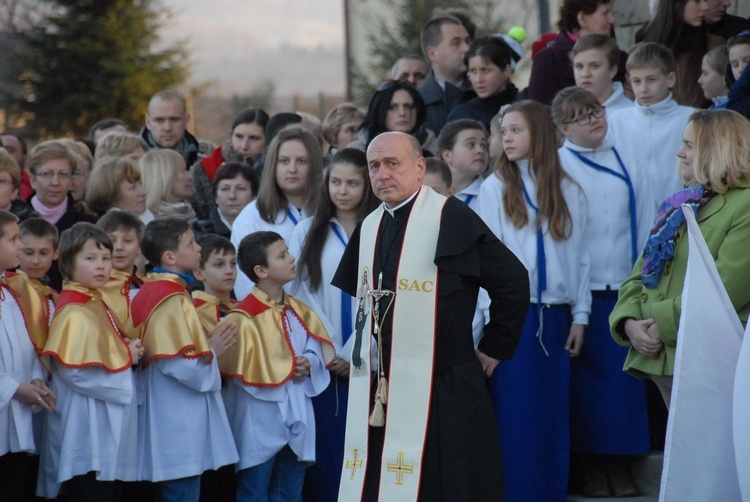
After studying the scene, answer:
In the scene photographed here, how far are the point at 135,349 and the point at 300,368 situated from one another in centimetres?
87

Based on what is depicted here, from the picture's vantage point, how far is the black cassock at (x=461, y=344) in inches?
198

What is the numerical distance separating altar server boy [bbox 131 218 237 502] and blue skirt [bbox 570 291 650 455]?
6.52 ft

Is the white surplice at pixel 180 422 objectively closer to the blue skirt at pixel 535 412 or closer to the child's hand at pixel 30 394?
the child's hand at pixel 30 394

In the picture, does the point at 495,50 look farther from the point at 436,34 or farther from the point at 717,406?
the point at 717,406

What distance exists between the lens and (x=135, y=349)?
5.96 m

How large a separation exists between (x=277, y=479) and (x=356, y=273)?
1469 mm

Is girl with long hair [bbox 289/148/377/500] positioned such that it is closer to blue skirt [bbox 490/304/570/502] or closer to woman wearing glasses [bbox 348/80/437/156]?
blue skirt [bbox 490/304/570/502]

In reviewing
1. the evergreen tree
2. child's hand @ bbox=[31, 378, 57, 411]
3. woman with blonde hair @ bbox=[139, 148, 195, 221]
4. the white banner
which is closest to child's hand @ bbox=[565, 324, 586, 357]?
the white banner

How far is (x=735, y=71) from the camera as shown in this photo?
23.6 feet

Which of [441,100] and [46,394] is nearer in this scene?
[46,394]

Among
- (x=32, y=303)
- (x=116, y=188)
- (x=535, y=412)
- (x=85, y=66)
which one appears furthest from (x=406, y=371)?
(x=85, y=66)

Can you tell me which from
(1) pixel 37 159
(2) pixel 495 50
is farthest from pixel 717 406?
(1) pixel 37 159

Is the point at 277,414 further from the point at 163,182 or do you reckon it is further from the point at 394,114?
the point at 394,114

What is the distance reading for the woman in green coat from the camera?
5137mm
